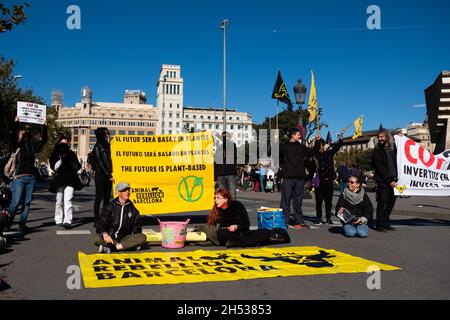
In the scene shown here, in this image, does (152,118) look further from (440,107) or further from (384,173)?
(384,173)

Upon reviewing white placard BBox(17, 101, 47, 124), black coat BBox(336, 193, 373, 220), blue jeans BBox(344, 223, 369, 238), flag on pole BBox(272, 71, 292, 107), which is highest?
flag on pole BBox(272, 71, 292, 107)

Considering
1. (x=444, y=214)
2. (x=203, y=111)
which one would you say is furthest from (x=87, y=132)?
(x=444, y=214)

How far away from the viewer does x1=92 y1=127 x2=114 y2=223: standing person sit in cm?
927

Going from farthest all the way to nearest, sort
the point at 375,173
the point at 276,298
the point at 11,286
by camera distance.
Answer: the point at 375,173, the point at 11,286, the point at 276,298

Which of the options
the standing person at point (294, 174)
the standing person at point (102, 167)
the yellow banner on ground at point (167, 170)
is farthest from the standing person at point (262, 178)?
the standing person at point (102, 167)

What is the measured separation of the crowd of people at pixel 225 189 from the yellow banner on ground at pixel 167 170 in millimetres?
345

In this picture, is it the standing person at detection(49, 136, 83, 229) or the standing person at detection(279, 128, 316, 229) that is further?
the standing person at detection(279, 128, 316, 229)

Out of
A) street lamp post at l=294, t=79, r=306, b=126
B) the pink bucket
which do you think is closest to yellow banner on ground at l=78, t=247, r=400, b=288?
the pink bucket

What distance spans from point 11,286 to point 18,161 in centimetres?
477

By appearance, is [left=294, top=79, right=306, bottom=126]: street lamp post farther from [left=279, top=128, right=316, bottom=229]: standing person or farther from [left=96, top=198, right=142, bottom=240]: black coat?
[left=96, top=198, right=142, bottom=240]: black coat

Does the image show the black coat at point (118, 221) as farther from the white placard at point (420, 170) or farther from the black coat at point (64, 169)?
the white placard at point (420, 170)

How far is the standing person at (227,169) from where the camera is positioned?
9.90 meters
